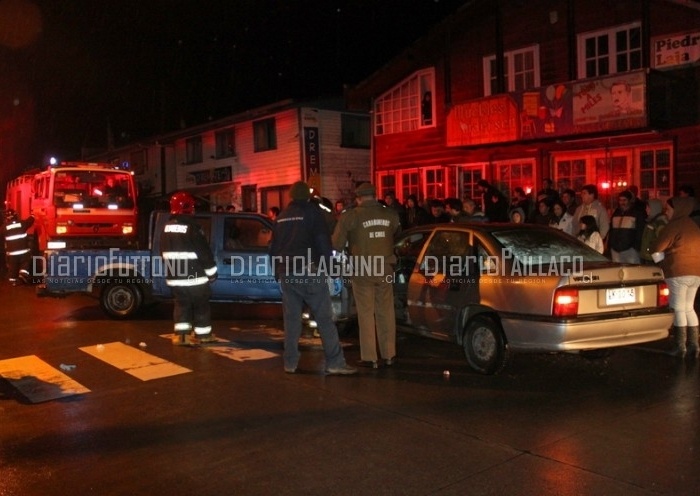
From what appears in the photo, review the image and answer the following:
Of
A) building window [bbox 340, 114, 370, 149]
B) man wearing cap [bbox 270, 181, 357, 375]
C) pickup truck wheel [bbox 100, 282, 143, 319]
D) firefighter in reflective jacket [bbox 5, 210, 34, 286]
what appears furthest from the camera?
building window [bbox 340, 114, 370, 149]

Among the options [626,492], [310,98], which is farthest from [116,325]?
[310,98]

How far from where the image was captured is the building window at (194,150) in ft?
96.1

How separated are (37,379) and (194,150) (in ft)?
76.7

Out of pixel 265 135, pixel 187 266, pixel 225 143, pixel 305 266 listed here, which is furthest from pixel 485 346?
pixel 225 143

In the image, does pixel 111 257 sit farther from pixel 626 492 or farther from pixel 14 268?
pixel 626 492

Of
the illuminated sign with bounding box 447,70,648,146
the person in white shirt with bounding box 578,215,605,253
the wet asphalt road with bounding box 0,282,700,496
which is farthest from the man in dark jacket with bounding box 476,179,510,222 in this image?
the wet asphalt road with bounding box 0,282,700,496

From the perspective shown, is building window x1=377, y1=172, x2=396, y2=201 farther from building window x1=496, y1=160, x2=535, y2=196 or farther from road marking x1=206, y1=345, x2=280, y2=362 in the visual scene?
road marking x1=206, y1=345, x2=280, y2=362

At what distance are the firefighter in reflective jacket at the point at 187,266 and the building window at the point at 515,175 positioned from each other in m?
9.58

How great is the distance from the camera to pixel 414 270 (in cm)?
774

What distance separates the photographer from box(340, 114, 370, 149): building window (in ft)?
80.5

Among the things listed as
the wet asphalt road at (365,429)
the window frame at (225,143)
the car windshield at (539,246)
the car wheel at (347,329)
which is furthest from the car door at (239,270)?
the window frame at (225,143)

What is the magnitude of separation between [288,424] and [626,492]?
8.55 ft

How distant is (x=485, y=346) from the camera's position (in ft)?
22.7

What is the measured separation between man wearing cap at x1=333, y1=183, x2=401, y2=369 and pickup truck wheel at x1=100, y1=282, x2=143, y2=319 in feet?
16.9
